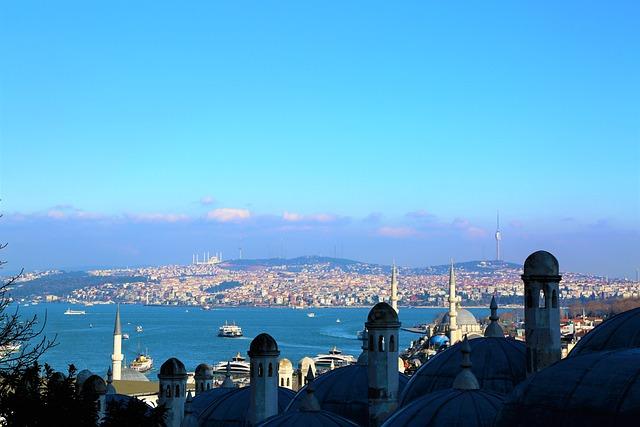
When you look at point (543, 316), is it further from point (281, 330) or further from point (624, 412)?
point (281, 330)

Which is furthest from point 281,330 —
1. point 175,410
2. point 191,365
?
point 175,410

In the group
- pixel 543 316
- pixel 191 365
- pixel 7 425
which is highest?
pixel 543 316

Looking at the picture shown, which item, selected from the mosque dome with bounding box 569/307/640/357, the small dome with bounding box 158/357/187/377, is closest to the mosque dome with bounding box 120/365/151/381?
the small dome with bounding box 158/357/187/377

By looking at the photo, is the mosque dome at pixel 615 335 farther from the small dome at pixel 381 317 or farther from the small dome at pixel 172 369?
the small dome at pixel 172 369

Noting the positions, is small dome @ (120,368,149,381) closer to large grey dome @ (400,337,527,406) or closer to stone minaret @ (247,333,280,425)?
stone minaret @ (247,333,280,425)

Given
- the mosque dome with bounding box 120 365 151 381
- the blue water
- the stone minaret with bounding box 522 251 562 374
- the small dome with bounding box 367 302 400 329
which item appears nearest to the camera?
the stone minaret with bounding box 522 251 562 374

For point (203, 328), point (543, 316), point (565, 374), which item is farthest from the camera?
point (203, 328)
